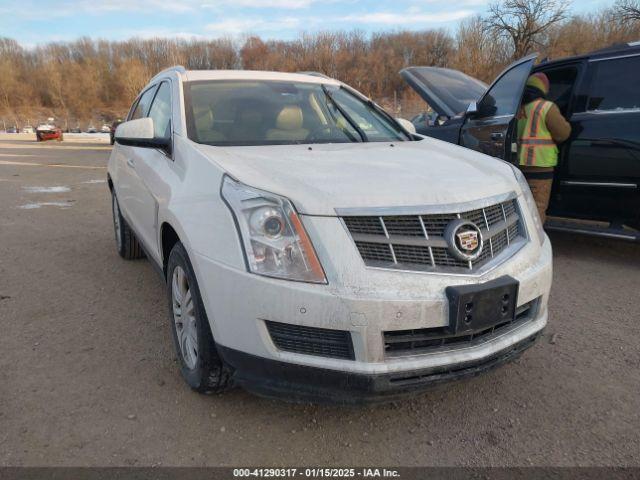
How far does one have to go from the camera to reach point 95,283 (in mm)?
4254

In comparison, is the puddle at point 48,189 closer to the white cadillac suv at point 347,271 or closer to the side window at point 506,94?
the side window at point 506,94

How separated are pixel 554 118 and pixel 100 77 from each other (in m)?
99.4

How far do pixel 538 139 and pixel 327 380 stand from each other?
12.2 ft

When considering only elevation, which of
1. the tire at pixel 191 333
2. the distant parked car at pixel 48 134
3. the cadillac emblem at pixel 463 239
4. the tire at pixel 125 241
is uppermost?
the cadillac emblem at pixel 463 239

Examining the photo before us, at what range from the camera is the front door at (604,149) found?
14.0ft

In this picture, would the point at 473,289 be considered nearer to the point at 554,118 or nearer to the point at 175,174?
the point at 175,174

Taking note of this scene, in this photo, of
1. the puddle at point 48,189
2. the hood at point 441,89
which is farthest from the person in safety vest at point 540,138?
the puddle at point 48,189

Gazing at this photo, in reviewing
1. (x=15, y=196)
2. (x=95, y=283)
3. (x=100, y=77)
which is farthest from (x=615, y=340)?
(x=100, y=77)

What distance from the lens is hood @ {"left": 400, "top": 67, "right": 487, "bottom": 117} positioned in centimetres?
586

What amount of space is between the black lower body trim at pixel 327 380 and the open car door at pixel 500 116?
10.8 ft

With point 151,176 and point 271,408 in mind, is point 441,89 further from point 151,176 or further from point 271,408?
point 271,408

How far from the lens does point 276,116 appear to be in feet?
10.7

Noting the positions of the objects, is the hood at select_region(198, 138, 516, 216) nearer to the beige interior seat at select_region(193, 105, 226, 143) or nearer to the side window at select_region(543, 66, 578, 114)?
the beige interior seat at select_region(193, 105, 226, 143)

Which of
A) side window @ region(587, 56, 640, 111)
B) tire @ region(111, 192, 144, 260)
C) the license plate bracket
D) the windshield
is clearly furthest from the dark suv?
tire @ region(111, 192, 144, 260)
